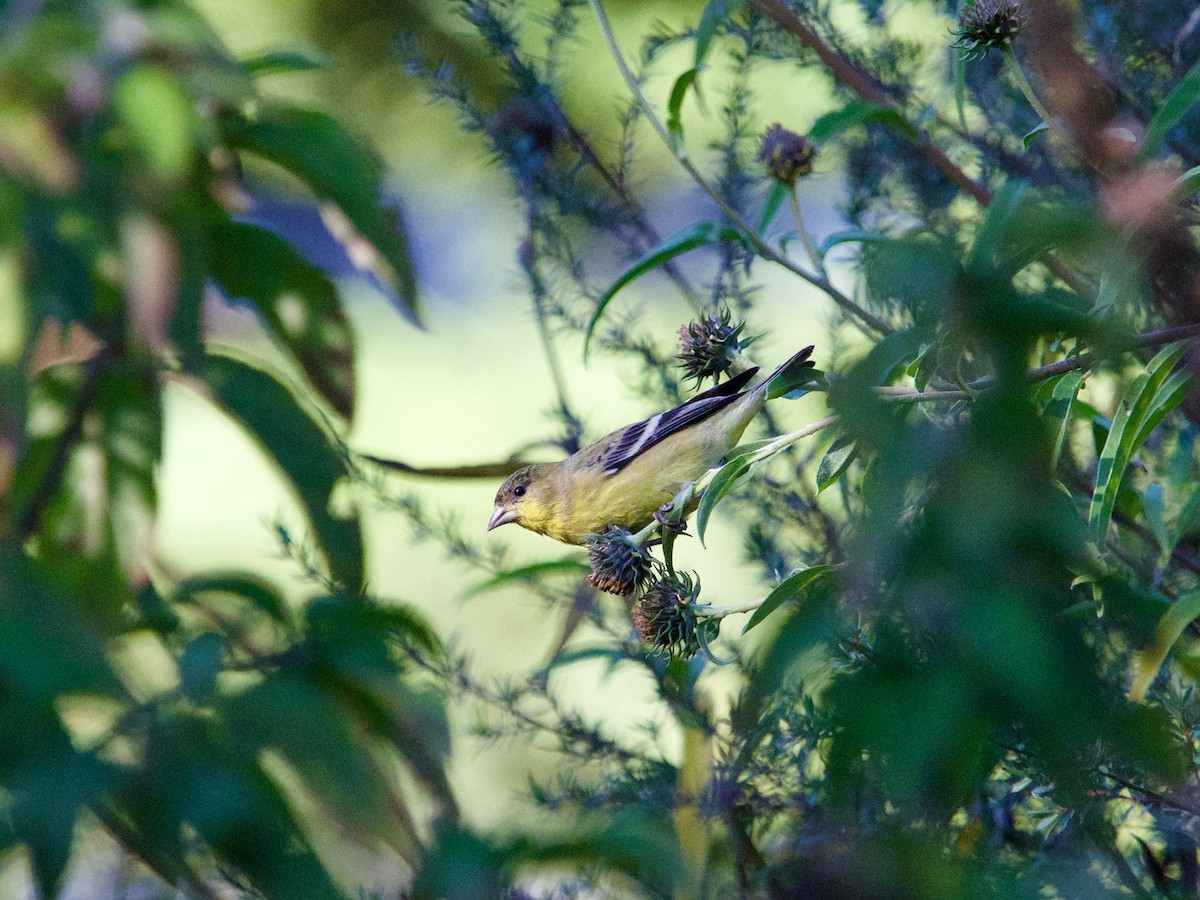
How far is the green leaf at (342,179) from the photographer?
2.56 m

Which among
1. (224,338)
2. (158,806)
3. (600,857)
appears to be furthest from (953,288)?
(224,338)

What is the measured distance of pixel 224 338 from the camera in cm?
334

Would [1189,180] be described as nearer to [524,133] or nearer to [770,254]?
[770,254]

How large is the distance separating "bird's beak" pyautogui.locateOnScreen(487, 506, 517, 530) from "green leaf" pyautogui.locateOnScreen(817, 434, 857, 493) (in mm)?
1194

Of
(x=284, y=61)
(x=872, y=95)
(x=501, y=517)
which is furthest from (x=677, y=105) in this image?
(x=284, y=61)

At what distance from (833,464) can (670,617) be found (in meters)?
0.24

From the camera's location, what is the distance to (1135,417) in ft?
3.33

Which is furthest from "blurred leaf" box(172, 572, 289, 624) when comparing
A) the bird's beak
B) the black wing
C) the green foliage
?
the black wing

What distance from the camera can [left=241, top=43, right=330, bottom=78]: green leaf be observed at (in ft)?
8.26

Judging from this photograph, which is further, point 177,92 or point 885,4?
point 177,92

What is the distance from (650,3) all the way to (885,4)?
774 mm

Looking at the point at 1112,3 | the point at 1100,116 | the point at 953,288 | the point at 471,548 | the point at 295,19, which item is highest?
the point at 295,19

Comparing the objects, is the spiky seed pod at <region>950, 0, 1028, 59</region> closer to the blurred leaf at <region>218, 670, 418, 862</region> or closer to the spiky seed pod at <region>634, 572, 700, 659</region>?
the spiky seed pod at <region>634, 572, 700, 659</region>

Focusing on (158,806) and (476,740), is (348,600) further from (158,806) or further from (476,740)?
(158,806)
